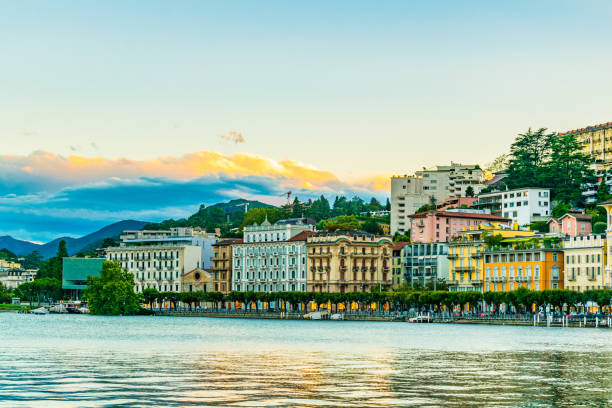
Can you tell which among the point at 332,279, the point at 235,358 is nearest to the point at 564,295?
the point at 332,279

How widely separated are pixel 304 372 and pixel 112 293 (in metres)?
117

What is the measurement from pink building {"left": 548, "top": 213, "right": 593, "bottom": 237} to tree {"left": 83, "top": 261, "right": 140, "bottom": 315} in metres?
66.6

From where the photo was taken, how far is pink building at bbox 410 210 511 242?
18250cm

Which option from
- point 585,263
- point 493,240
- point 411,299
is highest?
point 493,240

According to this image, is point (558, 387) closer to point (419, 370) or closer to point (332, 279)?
point (419, 370)

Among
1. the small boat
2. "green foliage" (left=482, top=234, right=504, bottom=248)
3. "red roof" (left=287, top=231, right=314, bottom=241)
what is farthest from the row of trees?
"red roof" (left=287, top=231, right=314, bottom=241)

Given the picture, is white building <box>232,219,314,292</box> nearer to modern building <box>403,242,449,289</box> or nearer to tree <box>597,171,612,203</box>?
modern building <box>403,242,449,289</box>

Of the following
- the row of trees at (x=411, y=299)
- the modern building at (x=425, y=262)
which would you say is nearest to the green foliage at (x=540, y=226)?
the modern building at (x=425, y=262)

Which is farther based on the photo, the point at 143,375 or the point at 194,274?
the point at 194,274

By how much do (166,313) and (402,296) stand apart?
155ft

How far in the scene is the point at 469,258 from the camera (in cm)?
15688

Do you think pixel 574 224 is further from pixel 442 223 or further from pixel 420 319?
pixel 420 319

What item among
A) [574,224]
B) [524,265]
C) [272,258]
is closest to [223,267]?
[272,258]

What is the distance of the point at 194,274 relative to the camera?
197 meters
